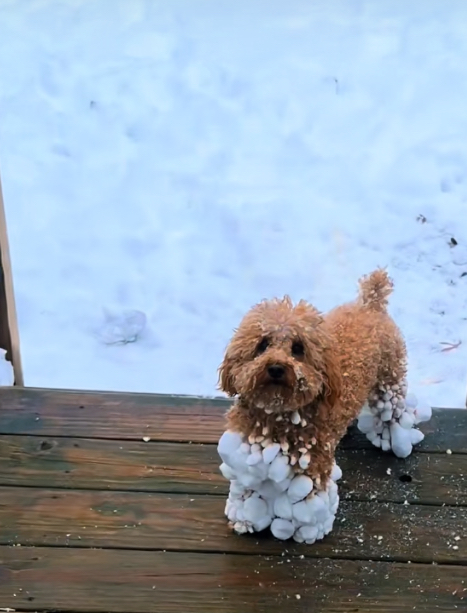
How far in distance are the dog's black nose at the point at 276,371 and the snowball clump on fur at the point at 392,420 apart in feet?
1.62

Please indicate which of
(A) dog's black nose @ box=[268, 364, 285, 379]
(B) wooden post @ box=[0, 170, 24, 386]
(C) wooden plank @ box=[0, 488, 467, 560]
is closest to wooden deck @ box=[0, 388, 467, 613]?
(C) wooden plank @ box=[0, 488, 467, 560]

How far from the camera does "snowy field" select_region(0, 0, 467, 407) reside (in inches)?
97.1

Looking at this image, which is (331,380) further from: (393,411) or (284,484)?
(393,411)

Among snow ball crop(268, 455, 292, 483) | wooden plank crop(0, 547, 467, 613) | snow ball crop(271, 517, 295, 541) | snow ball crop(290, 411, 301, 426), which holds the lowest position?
wooden plank crop(0, 547, 467, 613)

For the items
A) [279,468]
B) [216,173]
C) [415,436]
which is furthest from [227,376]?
[216,173]

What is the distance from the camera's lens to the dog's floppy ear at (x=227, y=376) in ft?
4.99

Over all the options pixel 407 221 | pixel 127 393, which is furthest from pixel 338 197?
pixel 127 393

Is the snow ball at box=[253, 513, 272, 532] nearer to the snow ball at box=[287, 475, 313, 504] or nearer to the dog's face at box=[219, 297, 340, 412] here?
the snow ball at box=[287, 475, 313, 504]

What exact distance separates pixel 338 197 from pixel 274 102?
1.89 ft

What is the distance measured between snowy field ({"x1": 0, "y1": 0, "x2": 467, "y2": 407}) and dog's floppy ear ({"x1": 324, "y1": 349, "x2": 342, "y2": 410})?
0.72 m

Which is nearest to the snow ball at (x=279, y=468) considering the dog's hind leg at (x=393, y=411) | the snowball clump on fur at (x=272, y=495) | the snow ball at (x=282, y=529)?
the snowball clump on fur at (x=272, y=495)

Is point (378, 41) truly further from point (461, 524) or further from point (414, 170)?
point (461, 524)

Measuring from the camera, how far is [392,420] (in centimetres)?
188

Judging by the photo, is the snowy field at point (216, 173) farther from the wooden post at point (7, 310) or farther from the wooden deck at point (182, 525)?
the wooden deck at point (182, 525)
